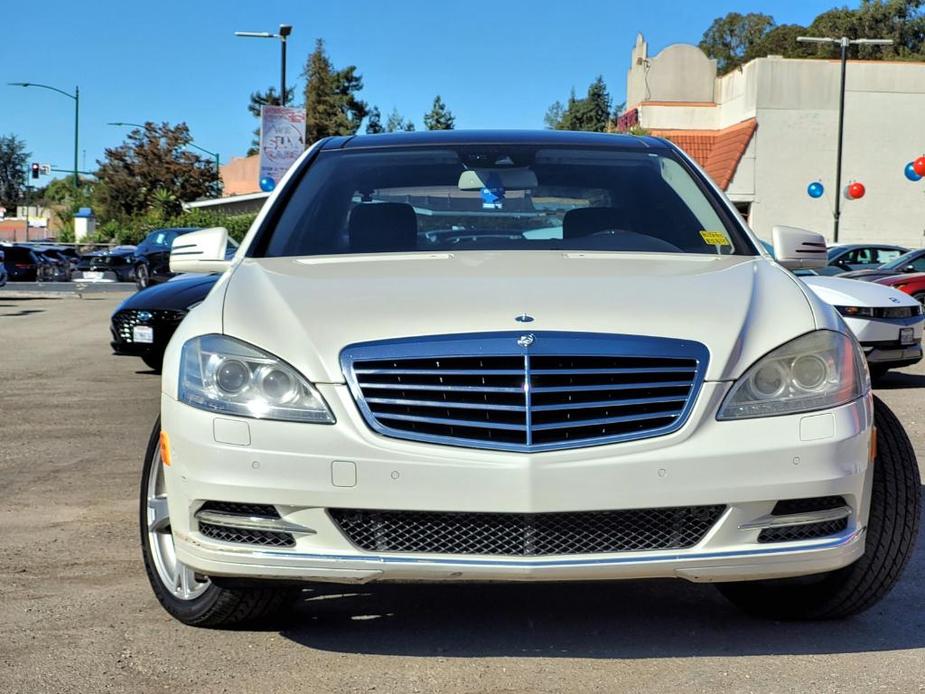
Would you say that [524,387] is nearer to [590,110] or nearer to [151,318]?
[151,318]

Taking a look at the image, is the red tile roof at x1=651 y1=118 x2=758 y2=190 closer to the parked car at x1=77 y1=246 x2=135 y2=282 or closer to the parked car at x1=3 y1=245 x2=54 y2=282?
the parked car at x1=77 y1=246 x2=135 y2=282

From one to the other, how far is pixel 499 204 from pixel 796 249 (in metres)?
1.13

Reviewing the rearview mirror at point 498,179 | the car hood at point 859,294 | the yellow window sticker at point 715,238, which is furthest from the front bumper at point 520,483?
the car hood at point 859,294

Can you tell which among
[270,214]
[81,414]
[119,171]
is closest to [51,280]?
[119,171]

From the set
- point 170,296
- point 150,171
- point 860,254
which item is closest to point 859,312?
point 170,296

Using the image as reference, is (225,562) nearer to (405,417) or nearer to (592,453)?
(405,417)

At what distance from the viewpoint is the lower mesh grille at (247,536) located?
12.0ft

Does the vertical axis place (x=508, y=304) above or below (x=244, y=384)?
above

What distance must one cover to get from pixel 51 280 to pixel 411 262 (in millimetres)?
38178

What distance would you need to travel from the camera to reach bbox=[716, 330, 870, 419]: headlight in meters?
3.63

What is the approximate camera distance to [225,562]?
145 inches

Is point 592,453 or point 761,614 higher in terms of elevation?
point 592,453

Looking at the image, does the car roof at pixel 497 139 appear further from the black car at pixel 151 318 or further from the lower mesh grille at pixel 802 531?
the black car at pixel 151 318

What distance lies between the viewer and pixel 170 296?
37.7 ft
